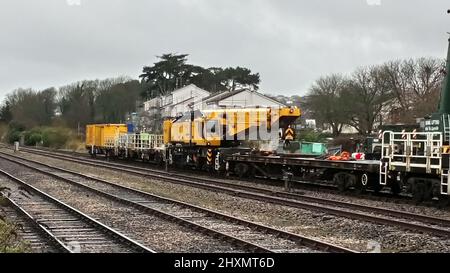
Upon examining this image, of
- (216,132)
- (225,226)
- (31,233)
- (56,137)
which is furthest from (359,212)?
(56,137)

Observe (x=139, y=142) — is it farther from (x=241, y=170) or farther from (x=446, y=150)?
(x=446, y=150)

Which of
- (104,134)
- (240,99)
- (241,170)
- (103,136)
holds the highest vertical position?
(240,99)

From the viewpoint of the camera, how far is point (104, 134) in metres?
45.8

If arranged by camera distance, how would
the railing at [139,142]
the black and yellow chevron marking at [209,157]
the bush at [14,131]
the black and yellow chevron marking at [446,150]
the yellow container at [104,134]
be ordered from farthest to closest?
the bush at [14,131], the yellow container at [104,134], the railing at [139,142], the black and yellow chevron marking at [209,157], the black and yellow chevron marking at [446,150]

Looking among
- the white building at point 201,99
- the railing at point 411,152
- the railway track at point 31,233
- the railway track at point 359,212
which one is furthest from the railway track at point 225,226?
the white building at point 201,99

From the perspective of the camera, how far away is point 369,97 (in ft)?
194

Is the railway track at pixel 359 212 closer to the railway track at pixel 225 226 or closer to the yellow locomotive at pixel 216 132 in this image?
the railway track at pixel 225 226

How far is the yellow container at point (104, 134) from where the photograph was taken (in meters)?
43.0

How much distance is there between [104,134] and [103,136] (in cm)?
53

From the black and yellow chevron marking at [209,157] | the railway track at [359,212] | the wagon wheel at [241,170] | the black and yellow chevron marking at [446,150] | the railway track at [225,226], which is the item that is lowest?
the railway track at [225,226]

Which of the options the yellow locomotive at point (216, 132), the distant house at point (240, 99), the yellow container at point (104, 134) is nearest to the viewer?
the yellow locomotive at point (216, 132)

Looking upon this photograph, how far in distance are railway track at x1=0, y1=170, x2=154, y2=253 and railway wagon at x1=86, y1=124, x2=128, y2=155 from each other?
26615mm

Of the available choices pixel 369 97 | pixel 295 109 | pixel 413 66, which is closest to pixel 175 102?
pixel 369 97

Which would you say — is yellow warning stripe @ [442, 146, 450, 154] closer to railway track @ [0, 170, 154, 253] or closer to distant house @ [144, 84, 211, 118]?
railway track @ [0, 170, 154, 253]
